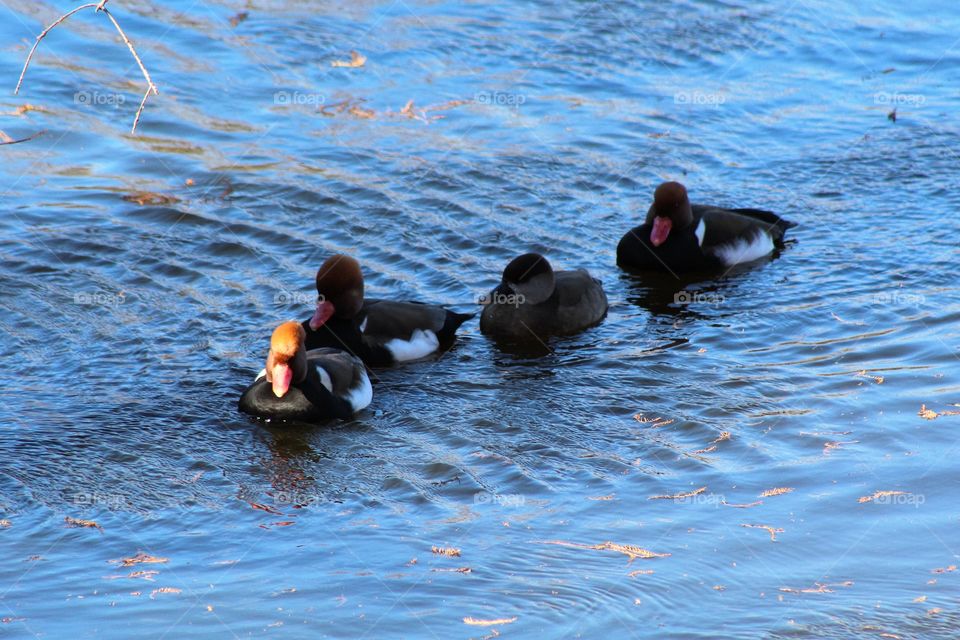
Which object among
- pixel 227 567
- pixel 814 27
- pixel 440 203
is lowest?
pixel 227 567

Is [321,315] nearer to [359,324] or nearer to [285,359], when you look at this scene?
[359,324]

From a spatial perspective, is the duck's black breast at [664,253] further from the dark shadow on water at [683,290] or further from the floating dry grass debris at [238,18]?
the floating dry grass debris at [238,18]

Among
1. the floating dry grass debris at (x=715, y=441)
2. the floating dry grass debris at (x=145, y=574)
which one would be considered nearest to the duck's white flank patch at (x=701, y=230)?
the floating dry grass debris at (x=715, y=441)

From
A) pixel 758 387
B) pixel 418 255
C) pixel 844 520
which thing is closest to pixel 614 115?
pixel 418 255

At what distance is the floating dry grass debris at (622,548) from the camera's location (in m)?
6.30

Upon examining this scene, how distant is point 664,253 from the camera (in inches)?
450

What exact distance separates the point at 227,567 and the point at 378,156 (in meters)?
8.19

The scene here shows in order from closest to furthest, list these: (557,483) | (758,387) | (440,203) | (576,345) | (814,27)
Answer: (557,483)
(758,387)
(576,345)
(440,203)
(814,27)

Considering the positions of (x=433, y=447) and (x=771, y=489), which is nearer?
(x=771, y=489)

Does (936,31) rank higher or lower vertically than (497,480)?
higher

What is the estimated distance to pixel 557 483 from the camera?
7312 mm

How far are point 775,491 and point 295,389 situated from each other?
3258 mm

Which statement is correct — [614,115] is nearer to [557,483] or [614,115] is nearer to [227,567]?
[557,483]

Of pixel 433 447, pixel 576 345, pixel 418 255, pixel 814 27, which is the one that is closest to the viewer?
pixel 433 447
